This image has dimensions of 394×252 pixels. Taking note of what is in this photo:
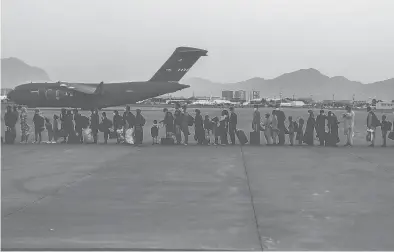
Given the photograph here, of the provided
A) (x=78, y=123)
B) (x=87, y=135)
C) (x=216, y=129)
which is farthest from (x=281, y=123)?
(x=78, y=123)

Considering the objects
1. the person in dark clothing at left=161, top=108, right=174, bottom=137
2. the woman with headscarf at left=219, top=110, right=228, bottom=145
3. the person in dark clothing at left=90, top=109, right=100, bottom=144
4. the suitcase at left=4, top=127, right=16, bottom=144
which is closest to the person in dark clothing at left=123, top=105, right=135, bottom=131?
the person in dark clothing at left=90, top=109, right=100, bottom=144

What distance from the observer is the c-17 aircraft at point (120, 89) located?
45.2 meters

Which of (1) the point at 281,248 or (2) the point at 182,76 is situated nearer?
(1) the point at 281,248

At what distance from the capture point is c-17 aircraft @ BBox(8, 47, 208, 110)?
1779 inches

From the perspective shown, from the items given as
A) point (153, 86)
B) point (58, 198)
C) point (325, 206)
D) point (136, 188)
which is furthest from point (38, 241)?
point (153, 86)

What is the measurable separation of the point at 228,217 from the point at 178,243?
1.74m

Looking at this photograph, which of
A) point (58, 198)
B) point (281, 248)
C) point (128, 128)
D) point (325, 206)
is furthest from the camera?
point (128, 128)

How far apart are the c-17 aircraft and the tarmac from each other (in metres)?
29.0

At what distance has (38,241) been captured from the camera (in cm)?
644

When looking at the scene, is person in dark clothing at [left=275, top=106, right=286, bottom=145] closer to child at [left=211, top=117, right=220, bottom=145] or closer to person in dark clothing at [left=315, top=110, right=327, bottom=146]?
person in dark clothing at [left=315, top=110, right=327, bottom=146]

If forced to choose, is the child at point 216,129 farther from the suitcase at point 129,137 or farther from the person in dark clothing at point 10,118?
the person in dark clothing at point 10,118

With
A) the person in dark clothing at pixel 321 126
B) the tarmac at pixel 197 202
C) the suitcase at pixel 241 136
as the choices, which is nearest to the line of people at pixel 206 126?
the person in dark clothing at pixel 321 126

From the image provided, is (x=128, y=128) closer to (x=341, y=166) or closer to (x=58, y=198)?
(x=341, y=166)

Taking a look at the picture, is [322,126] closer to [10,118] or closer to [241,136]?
[241,136]
